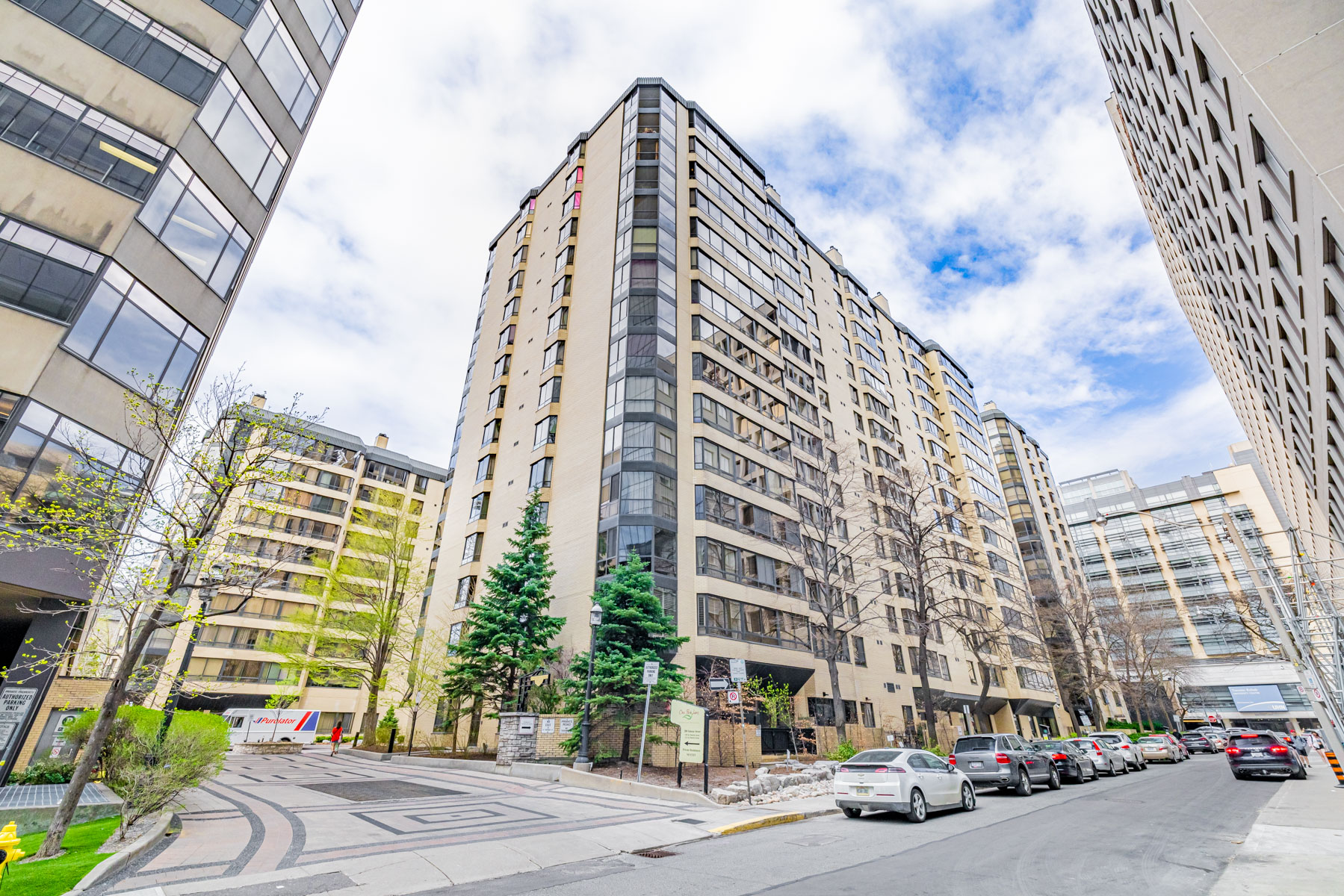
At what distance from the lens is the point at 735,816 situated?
12.9 metres

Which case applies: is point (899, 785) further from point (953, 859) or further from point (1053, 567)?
point (1053, 567)

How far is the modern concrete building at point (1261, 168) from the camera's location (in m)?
8.53

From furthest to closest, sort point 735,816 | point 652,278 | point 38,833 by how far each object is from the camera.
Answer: point 652,278
point 735,816
point 38,833

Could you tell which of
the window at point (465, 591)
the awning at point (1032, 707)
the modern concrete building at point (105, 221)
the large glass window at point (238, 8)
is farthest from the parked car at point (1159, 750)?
the large glass window at point (238, 8)

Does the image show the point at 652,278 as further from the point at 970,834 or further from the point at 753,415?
the point at 970,834

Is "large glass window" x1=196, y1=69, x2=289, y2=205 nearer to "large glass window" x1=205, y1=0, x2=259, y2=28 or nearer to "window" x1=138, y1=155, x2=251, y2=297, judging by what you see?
"window" x1=138, y1=155, x2=251, y2=297

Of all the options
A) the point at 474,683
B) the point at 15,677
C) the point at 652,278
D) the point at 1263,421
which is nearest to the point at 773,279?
the point at 652,278

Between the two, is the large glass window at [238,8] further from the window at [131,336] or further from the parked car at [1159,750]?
the parked car at [1159,750]

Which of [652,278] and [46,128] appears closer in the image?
[46,128]

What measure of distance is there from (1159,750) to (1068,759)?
18.9m

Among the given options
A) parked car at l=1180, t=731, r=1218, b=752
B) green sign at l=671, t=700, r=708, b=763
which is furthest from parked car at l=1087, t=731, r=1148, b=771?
green sign at l=671, t=700, r=708, b=763

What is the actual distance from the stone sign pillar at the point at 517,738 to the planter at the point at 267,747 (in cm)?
2360

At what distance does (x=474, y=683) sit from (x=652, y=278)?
78.0 feet

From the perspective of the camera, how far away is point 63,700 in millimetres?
15227
